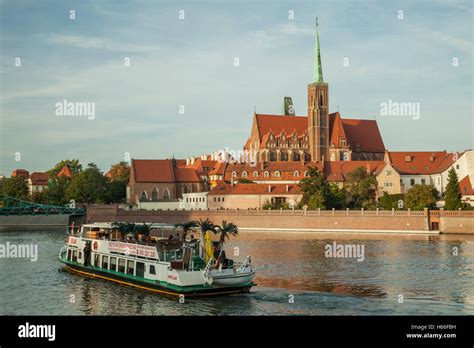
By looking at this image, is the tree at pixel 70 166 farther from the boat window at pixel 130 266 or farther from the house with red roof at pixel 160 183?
the boat window at pixel 130 266

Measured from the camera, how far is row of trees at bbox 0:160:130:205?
129 metres

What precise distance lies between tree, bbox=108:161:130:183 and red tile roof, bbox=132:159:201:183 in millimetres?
14800

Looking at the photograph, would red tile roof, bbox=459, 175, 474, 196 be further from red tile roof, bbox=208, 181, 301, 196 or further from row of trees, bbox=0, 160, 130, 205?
row of trees, bbox=0, 160, 130, 205

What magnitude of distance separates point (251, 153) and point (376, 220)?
61623 millimetres

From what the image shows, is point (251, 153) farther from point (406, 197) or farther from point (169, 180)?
point (406, 197)

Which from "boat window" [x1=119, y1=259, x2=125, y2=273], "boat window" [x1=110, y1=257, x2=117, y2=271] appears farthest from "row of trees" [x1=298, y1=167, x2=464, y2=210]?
"boat window" [x1=119, y1=259, x2=125, y2=273]

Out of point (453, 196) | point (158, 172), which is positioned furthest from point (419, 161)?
point (158, 172)

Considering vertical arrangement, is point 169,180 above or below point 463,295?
above

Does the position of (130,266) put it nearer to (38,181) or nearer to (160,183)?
(160,183)

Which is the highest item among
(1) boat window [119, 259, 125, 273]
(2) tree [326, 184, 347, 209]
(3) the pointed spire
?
(3) the pointed spire

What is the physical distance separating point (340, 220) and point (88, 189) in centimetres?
5798

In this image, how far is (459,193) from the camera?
85.6 meters

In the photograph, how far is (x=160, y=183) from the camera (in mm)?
130250

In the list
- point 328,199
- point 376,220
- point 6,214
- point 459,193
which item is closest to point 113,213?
point 6,214
